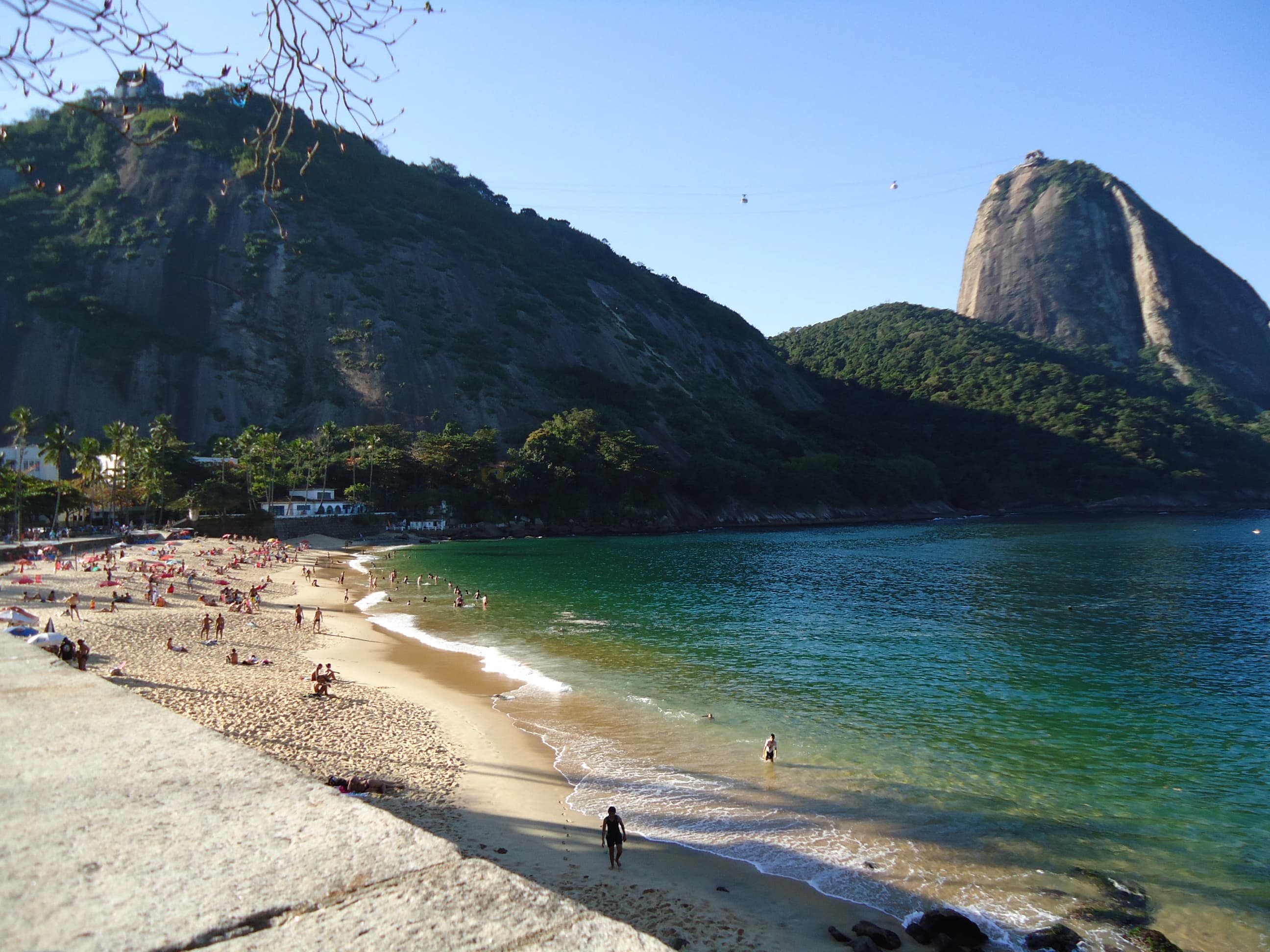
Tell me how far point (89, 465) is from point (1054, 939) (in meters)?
74.3

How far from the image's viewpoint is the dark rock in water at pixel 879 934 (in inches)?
375

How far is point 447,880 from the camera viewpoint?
11.6 feet

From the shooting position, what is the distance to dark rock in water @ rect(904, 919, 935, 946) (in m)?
9.73

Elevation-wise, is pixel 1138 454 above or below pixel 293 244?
below

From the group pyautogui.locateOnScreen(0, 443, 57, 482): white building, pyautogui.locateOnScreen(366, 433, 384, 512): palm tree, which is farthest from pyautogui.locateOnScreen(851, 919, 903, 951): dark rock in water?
pyautogui.locateOnScreen(0, 443, 57, 482): white building

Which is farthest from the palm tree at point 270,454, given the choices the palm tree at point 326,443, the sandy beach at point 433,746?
the sandy beach at point 433,746

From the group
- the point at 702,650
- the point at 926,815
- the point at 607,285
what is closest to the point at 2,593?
the point at 702,650

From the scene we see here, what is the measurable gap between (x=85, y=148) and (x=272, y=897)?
16514cm

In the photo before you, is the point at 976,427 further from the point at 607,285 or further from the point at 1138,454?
the point at 607,285

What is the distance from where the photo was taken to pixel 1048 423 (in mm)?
143000

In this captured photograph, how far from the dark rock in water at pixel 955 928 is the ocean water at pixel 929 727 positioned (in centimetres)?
40

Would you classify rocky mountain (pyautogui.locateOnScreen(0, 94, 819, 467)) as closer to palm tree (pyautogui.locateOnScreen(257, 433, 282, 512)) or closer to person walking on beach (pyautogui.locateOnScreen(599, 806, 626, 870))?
palm tree (pyautogui.locateOnScreen(257, 433, 282, 512))

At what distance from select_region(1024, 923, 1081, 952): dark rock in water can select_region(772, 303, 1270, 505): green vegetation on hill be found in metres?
→ 135

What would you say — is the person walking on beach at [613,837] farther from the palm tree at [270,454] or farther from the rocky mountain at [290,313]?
the rocky mountain at [290,313]
